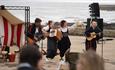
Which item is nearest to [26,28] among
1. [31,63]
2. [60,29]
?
[60,29]

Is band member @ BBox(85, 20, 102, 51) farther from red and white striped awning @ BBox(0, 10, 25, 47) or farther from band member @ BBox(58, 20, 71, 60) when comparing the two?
red and white striped awning @ BBox(0, 10, 25, 47)

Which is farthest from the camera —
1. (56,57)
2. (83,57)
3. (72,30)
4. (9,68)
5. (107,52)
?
(72,30)

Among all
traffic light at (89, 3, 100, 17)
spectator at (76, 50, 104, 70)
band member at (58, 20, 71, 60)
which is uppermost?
spectator at (76, 50, 104, 70)

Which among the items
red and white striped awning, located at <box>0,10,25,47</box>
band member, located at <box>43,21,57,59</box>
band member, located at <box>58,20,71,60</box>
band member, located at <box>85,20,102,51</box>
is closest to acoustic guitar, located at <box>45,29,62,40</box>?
band member, located at <box>43,21,57,59</box>

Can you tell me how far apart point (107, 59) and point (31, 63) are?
1609 centimetres

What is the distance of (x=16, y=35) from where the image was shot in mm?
19828

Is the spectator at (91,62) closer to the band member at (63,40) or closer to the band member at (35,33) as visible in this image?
the band member at (35,33)

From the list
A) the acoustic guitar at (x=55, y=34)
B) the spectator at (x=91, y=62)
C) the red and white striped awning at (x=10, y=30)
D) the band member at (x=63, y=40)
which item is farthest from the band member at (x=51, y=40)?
the spectator at (x=91, y=62)

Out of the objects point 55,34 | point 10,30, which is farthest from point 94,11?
point 55,34

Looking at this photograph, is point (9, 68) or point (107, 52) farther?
point (107, 52)

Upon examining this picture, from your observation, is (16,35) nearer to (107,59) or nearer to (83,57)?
(107,59)

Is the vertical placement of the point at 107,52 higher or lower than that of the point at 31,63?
lower

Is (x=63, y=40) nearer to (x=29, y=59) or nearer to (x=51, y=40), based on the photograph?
(x=51, y=40)

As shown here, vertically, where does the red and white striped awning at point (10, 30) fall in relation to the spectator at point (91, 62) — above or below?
below
